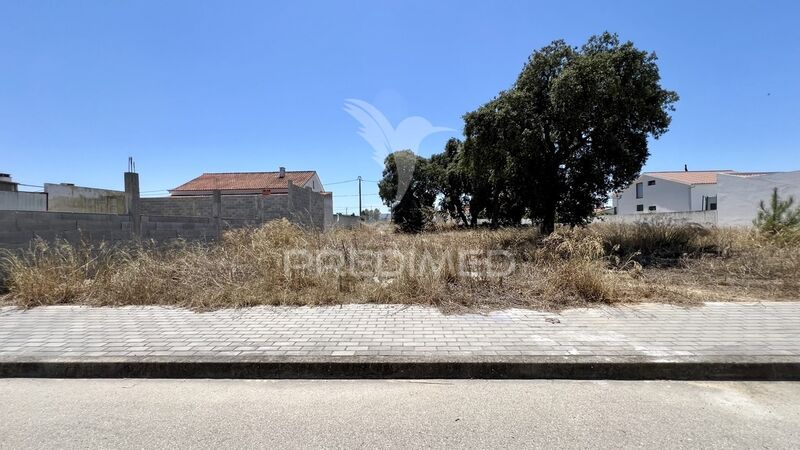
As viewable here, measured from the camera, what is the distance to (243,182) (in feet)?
137

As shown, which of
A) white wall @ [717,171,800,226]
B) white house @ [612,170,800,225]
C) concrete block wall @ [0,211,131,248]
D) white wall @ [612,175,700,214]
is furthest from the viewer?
white wall @ [612,175,700,214]

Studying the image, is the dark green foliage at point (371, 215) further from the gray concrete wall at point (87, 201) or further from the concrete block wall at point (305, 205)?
the gray concrete wall at point (87, 201)

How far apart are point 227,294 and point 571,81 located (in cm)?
1014

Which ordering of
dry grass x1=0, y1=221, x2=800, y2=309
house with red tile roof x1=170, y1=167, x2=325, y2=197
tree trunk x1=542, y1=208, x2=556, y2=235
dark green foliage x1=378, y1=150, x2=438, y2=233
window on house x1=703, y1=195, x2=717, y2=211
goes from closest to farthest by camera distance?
dry grass x1=0, y1=221, x2=800, y2=309
tree trunk x1=542, y1=208, x2=556, y2=235
dark green foliage x1=378, y1=150, x2=438, y2=233
house with red tile roof x1=170, y1=167, x2=325, y2=197
window on house x1=703, y1=195, x2=717, y2=211

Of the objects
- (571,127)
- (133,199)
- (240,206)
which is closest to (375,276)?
(133,199)

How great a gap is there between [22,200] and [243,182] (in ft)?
90.3

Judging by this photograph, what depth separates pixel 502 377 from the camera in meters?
3.91

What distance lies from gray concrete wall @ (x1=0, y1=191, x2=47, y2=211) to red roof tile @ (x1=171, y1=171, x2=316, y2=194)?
2406cm

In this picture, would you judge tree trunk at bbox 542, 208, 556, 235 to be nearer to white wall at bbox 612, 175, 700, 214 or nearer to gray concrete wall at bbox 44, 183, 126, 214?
gray concrete wall at bbox 44, 183, 126, 214

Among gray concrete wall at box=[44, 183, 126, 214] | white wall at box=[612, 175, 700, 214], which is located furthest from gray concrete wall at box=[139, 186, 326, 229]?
white wall at box=[612, 175, 700, 214]

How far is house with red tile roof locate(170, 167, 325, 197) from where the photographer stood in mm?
39656

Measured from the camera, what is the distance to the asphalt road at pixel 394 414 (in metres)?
2.84

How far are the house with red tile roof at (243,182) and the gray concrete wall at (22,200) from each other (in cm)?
2344

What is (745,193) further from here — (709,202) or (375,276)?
(375,276)
